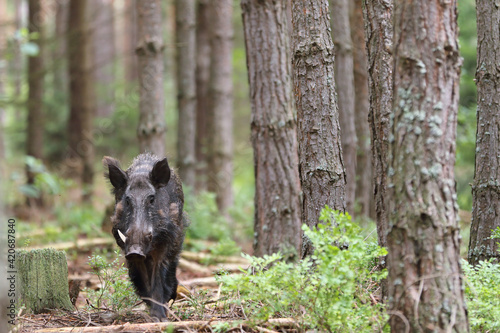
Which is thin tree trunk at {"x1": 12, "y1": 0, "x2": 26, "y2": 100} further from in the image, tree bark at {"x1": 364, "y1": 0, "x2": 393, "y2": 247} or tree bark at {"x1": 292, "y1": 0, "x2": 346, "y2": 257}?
tree bark at {"x1": 364, "y1": 0, "x2": 393, "y2": 247}

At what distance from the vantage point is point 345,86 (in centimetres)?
1140

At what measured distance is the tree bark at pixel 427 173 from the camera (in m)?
4.51

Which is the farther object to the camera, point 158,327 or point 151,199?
point 151,199

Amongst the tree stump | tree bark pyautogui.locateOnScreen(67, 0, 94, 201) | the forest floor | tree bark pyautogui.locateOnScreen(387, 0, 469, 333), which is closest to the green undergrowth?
tree bark pyautogui.locateOnScreen(387, 0, 469, 333)

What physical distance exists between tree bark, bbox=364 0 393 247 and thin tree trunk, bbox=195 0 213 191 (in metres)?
11.6

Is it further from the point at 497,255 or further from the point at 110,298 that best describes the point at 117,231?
the point at 497,255

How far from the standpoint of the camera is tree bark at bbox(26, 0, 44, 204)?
17.6 meters

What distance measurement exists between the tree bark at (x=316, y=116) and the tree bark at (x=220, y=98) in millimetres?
8363

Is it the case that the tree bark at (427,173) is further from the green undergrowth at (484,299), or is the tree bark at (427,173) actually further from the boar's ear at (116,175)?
the boar's ear at (116,175)

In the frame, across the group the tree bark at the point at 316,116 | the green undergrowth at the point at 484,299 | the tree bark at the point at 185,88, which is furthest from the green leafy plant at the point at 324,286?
the tree bark at the point at 185,88

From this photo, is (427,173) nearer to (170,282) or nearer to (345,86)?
(170,282)

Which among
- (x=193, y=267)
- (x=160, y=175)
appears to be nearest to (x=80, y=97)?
(x=193, y=267)

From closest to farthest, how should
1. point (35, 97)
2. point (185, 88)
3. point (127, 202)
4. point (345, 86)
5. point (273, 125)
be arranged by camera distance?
point (127, 202)
point (273, 125)
point (345, 86)
point (185, 88)
point (35, 97)

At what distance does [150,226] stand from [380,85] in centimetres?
307
